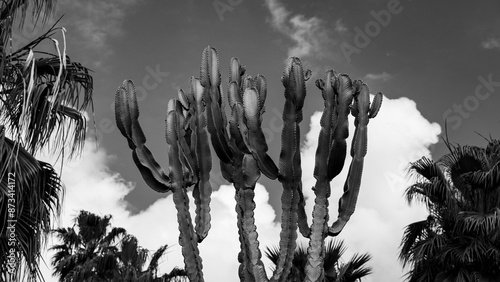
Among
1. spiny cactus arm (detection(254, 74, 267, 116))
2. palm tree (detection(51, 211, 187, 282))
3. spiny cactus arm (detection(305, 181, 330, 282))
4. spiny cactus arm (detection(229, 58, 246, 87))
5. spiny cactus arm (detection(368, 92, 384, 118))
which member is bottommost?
spiny cactus arm (detection(305, 181, 330, 282))

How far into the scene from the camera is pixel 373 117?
25.1 feet

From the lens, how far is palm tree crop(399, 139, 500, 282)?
11.9 metres

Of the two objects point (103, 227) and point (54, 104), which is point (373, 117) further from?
point (103, 227)

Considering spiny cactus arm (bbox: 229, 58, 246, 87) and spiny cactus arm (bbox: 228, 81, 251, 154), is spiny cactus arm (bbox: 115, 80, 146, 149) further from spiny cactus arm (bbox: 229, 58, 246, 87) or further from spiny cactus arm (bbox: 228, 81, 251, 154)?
spiny cactus arm (bbox: 229, 58, 246, 87)

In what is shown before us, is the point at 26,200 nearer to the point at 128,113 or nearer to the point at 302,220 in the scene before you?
the point at 128,113

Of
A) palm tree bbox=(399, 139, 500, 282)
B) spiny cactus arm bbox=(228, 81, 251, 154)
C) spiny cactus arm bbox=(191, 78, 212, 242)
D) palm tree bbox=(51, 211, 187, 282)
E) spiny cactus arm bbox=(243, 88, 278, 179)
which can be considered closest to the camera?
spiny cactus arm bbox=(243, 88, 278, 179)

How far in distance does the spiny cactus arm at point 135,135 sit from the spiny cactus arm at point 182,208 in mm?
159

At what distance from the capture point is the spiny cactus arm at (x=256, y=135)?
6.77 metres

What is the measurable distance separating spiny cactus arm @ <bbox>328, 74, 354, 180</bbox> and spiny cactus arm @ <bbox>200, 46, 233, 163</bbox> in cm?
114

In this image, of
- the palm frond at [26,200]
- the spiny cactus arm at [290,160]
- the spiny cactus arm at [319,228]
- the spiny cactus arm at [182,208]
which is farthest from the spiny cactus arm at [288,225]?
the palm frond at [26,200]

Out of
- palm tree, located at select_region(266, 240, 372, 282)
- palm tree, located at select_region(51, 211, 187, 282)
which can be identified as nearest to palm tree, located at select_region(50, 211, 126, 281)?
palm tree, located at select_region(51, 211, 187, 282)

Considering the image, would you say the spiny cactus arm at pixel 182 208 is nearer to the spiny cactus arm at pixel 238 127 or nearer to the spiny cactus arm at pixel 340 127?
the spiny cactus arm at pixel 238 127

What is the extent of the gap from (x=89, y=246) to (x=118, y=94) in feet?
38.3

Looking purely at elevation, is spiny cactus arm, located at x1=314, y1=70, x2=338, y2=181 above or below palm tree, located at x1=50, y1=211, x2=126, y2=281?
below
